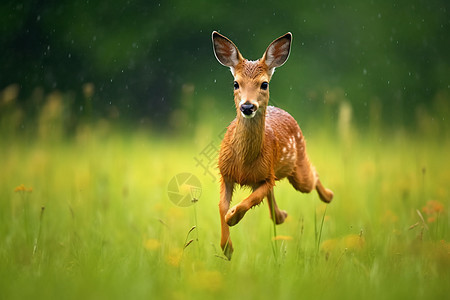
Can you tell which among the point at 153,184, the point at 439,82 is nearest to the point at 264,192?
the point at 153,184

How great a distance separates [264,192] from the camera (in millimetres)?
4008

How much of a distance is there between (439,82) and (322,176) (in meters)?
6.60

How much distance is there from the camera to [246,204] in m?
3.80

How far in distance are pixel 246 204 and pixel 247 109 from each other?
2.03 feet

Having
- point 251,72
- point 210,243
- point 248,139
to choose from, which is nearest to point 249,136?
point 248,139

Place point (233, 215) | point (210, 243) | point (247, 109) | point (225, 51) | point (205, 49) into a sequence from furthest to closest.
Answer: point (205, 49) < point (210, 243) < point (225, 51) < point (233, 215) < point (247, 109)

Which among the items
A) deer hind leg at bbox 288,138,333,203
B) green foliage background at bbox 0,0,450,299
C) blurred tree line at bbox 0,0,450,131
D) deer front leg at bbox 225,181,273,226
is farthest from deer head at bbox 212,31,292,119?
blurred tree line at bbox 0,0,450,131

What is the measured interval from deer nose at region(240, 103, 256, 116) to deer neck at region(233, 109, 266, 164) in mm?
349

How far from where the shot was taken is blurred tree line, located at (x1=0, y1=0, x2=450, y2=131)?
12391 mm

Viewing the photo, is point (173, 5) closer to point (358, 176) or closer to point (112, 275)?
point (358, 176)

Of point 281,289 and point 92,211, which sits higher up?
point 92,211

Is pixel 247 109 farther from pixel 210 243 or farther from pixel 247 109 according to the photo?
pixel 210 243

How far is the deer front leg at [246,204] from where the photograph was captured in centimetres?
374

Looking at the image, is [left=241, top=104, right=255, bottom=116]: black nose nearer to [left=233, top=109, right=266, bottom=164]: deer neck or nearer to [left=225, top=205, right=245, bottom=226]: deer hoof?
[left=233, top=109, right=266, bottom=164]: deer neck
